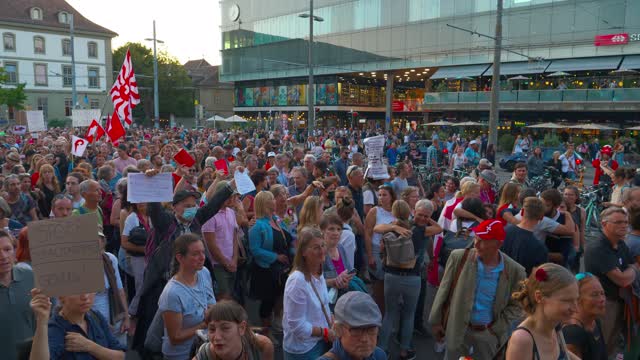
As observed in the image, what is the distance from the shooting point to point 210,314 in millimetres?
2779

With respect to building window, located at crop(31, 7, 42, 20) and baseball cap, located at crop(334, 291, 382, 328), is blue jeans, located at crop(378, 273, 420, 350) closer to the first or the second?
baseball cap, located at crop(334, 291, 382, 328)

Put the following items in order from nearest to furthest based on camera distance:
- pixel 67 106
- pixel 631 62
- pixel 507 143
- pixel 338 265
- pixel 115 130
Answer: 1. pixel 338 265
2. pixel 115 130
3. pixel 631 62
4. pixel 507 143
5. pixel 67 106

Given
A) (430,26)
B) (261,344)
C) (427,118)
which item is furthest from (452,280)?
(427,118)

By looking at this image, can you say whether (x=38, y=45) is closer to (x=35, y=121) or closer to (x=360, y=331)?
(x=35, y=121)

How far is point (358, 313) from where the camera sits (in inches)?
105

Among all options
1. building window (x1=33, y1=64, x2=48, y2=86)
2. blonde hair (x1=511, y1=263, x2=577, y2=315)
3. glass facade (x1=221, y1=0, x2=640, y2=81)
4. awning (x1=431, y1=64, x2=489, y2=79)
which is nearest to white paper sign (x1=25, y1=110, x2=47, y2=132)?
glass facade (x1=221, y1=0, x2=640, y2=81)

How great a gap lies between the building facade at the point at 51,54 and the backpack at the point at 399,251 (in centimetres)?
5797

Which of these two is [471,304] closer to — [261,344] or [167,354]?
[261,344]

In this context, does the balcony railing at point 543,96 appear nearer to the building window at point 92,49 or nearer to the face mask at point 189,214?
the face mask at point 189,214

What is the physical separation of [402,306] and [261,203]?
1.88 m

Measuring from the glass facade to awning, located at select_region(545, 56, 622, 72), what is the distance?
0.39 metres

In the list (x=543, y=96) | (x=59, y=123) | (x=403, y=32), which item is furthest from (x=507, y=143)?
(x=59, y=123)

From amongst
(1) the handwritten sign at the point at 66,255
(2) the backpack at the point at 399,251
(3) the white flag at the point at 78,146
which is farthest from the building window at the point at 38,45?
(1) the handwritten sign at the point at 66,255

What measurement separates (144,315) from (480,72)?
3663 cm
